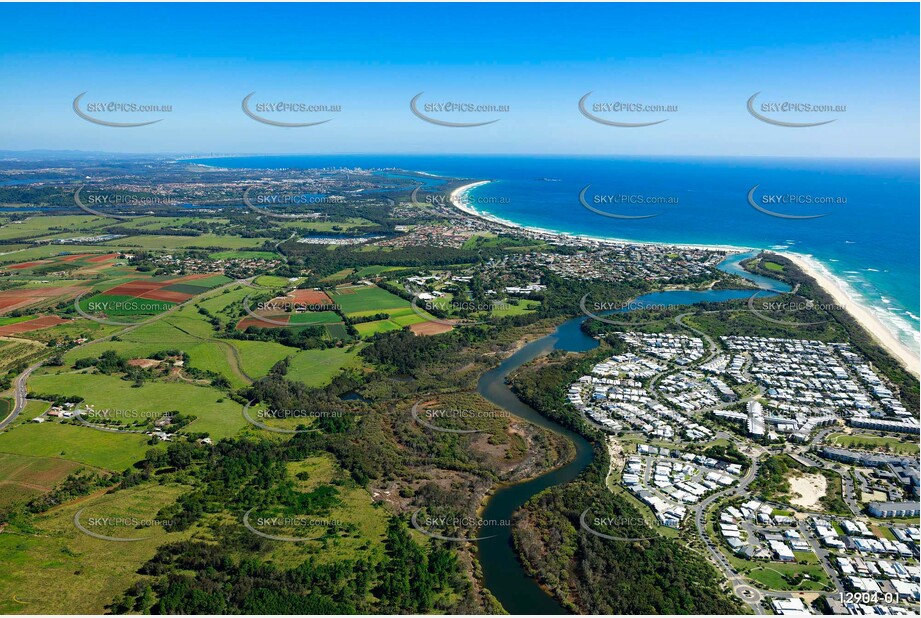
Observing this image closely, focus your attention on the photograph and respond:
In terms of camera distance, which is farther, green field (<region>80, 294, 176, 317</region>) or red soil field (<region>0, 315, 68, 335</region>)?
green field (<region>80, 294, 176, 317</region>)

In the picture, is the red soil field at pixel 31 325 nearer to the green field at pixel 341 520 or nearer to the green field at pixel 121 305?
the green field at pixel 121 305
